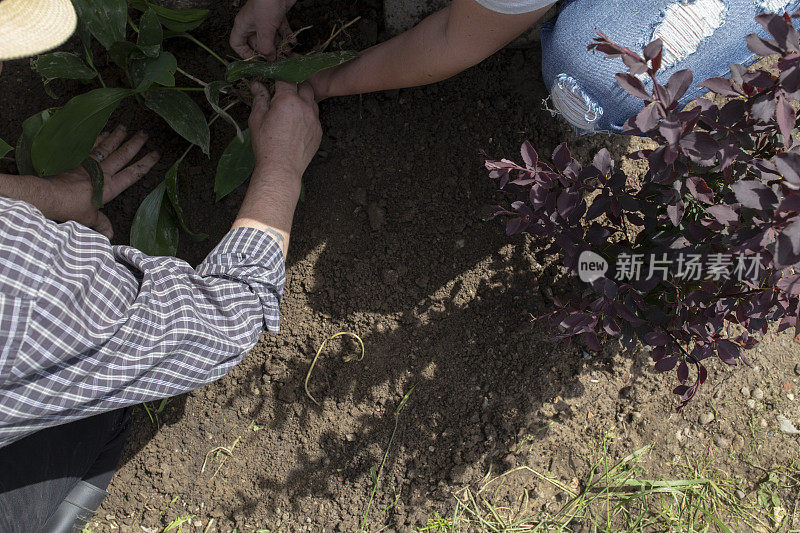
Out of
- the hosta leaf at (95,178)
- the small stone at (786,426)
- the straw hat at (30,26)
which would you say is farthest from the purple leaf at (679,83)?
the hosta leaf at (95,178)

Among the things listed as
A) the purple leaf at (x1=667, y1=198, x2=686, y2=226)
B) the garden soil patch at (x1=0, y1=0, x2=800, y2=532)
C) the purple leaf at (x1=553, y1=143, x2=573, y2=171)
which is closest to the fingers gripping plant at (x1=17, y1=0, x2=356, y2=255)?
the garden soil patch at (x1=0, y1=0, x2=800, y2=532)

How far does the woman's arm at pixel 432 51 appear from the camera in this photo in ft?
3.43

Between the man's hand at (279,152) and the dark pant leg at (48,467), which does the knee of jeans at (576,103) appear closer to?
the man's hand at (279,152)

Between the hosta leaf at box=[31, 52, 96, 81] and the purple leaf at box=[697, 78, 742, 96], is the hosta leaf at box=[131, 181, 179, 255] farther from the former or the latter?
the purple leaf at box=[697, 78, 742, 96]

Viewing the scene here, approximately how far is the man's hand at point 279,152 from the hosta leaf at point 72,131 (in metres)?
0.32

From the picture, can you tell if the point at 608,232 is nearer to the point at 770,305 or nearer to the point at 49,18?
the point at 770,305

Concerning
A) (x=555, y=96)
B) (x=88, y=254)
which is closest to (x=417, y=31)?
(x=555, y=96)

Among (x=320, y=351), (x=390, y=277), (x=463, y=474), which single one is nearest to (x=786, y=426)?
(x=463, y=474)

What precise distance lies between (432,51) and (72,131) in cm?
81

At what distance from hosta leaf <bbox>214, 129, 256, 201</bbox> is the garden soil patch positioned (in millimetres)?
125

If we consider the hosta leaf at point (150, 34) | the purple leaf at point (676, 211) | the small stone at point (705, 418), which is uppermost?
the hosta leaf at point (150, 34)

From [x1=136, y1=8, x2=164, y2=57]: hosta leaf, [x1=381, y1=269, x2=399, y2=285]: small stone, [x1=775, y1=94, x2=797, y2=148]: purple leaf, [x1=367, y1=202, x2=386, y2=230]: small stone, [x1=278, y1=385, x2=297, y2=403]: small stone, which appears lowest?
[x1=278, y1=385, x2=297, y2=403]: small stone

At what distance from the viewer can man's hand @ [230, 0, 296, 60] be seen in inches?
49.9

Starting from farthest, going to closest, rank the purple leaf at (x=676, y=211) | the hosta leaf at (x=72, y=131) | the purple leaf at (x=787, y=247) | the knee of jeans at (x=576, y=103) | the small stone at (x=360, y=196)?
the small stone at (x=360, y=196), the hosta leaf at (x=72, y=131), the knee of jeans at (x=576, y=103), the purple leaf at (x=676, y=211), the purple leaf at (x=787, y=247)
